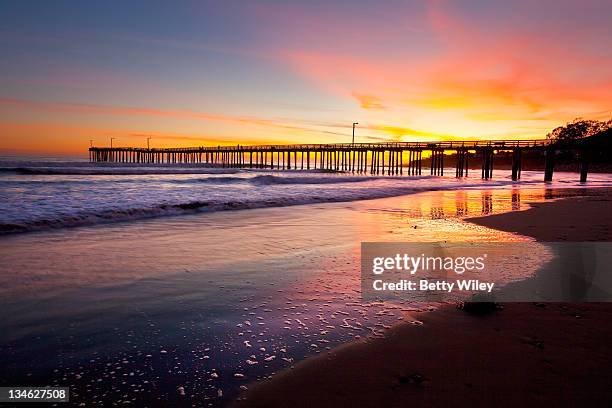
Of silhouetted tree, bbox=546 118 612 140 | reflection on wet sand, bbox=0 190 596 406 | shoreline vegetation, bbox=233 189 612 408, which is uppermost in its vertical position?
silhouetted tree, bbox=546 118 612 140

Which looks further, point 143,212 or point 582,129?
point 582,129

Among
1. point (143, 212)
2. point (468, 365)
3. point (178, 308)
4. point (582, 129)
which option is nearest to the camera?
point (468, 365)

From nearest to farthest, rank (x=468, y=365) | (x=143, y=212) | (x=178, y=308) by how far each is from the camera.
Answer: (x=468, y=365) < (x=178, y=308) < (x=143, y=212)

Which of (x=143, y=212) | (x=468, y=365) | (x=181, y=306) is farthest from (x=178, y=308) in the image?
(x=143, y=212)

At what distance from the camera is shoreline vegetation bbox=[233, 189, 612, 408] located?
2.34 m

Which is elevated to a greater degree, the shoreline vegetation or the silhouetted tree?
the silhouetted tree

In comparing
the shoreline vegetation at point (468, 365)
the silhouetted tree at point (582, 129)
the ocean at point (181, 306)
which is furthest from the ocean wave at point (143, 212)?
the silhouetted tree at point (582, 129)

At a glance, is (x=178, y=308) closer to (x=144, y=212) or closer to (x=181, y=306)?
(x=181, y=306)

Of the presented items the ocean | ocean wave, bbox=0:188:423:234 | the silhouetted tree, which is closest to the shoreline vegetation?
the ocean

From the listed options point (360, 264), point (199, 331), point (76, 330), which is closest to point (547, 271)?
point (360, 264)

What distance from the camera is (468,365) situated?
272 centimetres

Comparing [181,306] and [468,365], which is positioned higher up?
[468,365]

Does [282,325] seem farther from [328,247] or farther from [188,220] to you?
[188,220]

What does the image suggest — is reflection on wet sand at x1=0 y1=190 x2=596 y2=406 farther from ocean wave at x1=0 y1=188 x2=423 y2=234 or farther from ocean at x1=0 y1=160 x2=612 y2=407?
ocean wave at x1=0 y1=188 x2=423 y2=234
